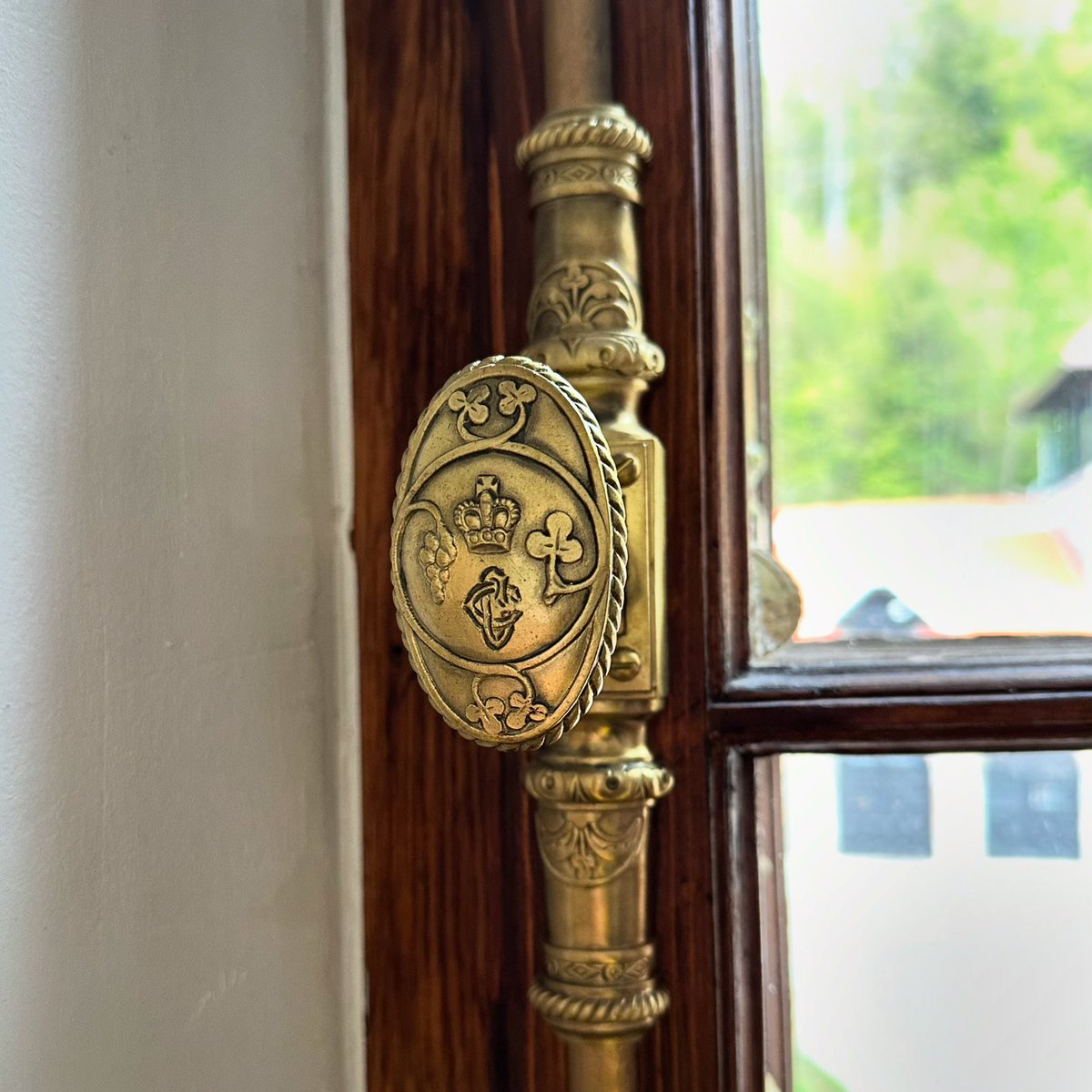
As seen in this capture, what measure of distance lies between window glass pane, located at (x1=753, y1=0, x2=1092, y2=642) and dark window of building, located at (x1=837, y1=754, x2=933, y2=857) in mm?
58

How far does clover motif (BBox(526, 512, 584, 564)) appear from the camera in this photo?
0.33 metres

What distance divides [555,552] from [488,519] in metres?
0.02

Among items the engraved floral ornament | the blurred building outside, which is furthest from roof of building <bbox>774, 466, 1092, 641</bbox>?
the engraved floral ornament

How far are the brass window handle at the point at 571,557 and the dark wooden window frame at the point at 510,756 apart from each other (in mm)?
25

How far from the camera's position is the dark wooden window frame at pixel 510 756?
1.49 feet

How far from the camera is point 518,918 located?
18.8 inches

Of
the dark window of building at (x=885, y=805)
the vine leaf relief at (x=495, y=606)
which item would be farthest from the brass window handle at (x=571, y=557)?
the dark window of building at (x=885, y=805)

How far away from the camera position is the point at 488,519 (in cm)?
33

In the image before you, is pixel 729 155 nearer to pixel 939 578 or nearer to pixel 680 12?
pixel 680 12

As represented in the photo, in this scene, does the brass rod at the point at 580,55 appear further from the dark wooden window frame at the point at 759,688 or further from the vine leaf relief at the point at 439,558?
the vine leaf relief at the point at 439,558

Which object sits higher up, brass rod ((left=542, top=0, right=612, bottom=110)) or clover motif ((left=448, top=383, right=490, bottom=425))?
brass rod ((left=542, top=0, right=612, bottom=110))

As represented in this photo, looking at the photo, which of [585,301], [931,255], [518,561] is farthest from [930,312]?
[518,561]

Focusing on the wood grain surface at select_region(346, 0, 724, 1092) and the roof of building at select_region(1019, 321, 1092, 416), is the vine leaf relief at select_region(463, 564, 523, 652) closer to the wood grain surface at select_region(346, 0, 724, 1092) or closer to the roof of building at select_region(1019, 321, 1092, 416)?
the wood grain surface at select_region(346, 0, 724, 1092)

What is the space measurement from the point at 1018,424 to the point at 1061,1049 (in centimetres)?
27
